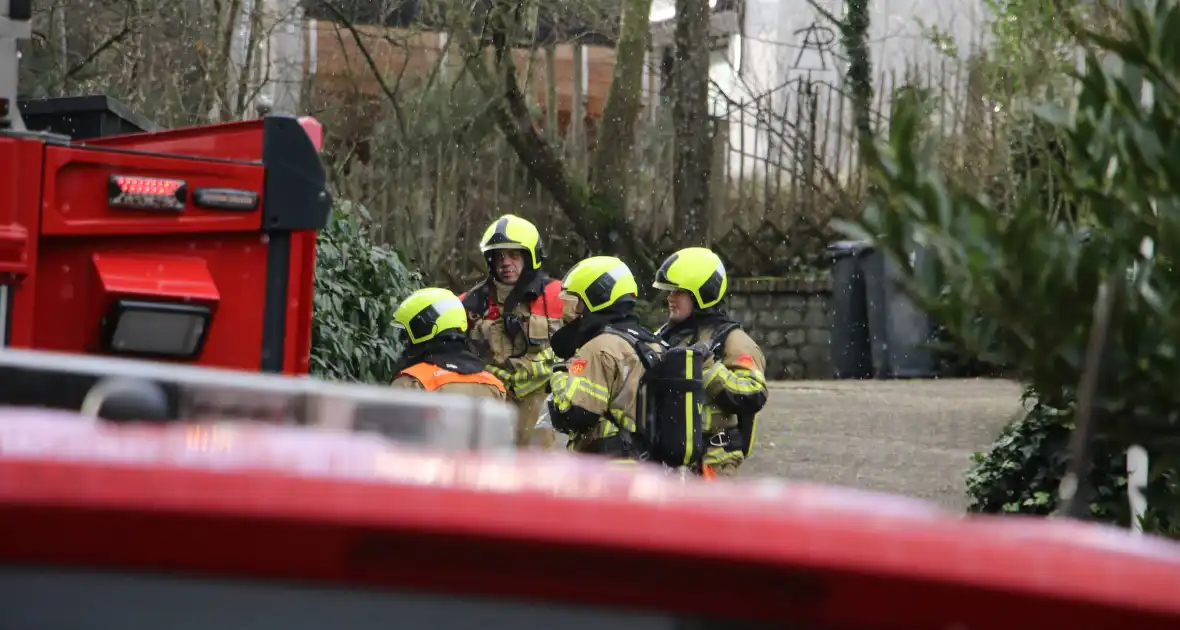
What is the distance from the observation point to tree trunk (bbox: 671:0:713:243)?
1870 centimetres

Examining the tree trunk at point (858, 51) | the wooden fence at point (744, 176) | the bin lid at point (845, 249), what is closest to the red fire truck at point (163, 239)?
the wooden fence at point (744, 176)

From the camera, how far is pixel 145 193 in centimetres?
525

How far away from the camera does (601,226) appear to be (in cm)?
1989

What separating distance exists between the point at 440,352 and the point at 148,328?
2352mm

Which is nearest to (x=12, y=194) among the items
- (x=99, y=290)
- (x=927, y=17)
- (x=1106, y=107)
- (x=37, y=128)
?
(x=99, y=290)

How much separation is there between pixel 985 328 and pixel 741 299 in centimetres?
1685

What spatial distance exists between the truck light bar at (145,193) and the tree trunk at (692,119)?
13.8 meters

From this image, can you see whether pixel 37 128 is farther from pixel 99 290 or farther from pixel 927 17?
pixel 927 17

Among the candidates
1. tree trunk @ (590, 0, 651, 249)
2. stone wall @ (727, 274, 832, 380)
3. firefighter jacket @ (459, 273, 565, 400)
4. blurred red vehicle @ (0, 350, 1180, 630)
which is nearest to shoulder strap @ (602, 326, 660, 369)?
firefighter jacket @ (459, 273, 565, 400)

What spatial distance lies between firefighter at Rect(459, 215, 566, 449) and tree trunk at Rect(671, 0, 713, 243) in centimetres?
1019

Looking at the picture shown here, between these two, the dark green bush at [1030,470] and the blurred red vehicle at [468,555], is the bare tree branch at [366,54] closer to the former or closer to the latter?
the dark green bush at [1030,470]

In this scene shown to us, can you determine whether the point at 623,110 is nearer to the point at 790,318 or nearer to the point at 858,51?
the point at 790,318

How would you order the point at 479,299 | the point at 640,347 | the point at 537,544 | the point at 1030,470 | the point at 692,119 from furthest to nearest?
1. the point at 692,119
2. the point at 479,299
3. the point at 1030,470
4. the point at 640,347
5. the point at 537,544

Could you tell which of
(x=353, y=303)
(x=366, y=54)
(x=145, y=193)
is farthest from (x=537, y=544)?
(x=366, y=54)
